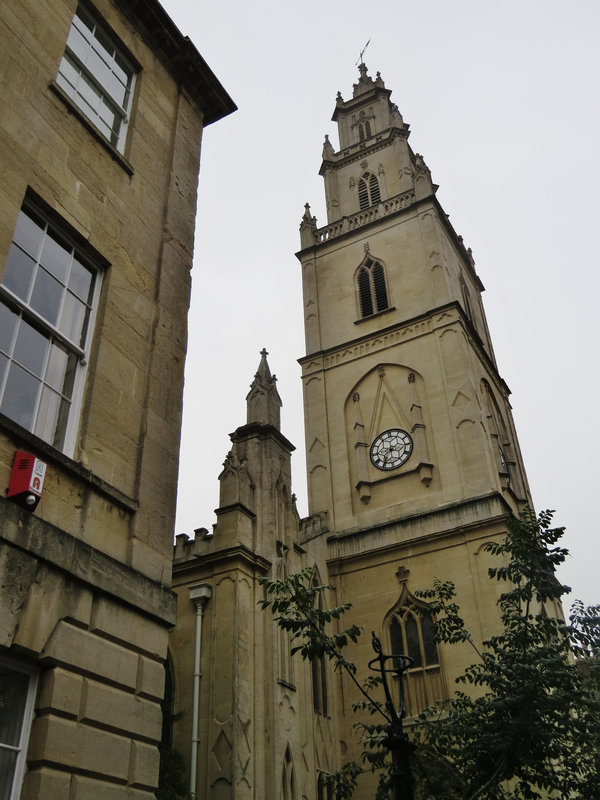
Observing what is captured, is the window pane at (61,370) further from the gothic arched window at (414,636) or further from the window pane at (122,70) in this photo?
the gothic arched window at (414,636)

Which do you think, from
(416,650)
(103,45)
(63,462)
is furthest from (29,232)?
(416,650)

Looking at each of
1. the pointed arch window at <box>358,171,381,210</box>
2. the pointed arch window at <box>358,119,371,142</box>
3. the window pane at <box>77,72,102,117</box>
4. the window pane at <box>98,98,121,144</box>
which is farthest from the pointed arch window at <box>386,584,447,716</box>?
the pointed arch window at <box>358,119,371,142</box>

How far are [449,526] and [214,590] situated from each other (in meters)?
9.43

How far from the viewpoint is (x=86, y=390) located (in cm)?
790

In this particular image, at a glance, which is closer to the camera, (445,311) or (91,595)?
(91,595)

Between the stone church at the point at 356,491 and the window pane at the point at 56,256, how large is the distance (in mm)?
10450

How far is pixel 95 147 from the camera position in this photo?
922 cm

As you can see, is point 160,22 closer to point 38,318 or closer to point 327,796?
point 38,318

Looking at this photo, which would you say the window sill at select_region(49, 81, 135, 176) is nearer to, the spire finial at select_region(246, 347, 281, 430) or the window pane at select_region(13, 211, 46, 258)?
the window pane at select_region(13, 211, 46, 258)

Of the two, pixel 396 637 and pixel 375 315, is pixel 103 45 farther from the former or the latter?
pixel 375 315

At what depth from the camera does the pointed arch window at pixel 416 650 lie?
2167cm

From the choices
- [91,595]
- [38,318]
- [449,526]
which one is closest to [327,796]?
[449,526]

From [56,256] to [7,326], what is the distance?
133 centimetres

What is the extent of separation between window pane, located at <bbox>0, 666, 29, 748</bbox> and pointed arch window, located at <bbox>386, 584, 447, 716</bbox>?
54.1ft
